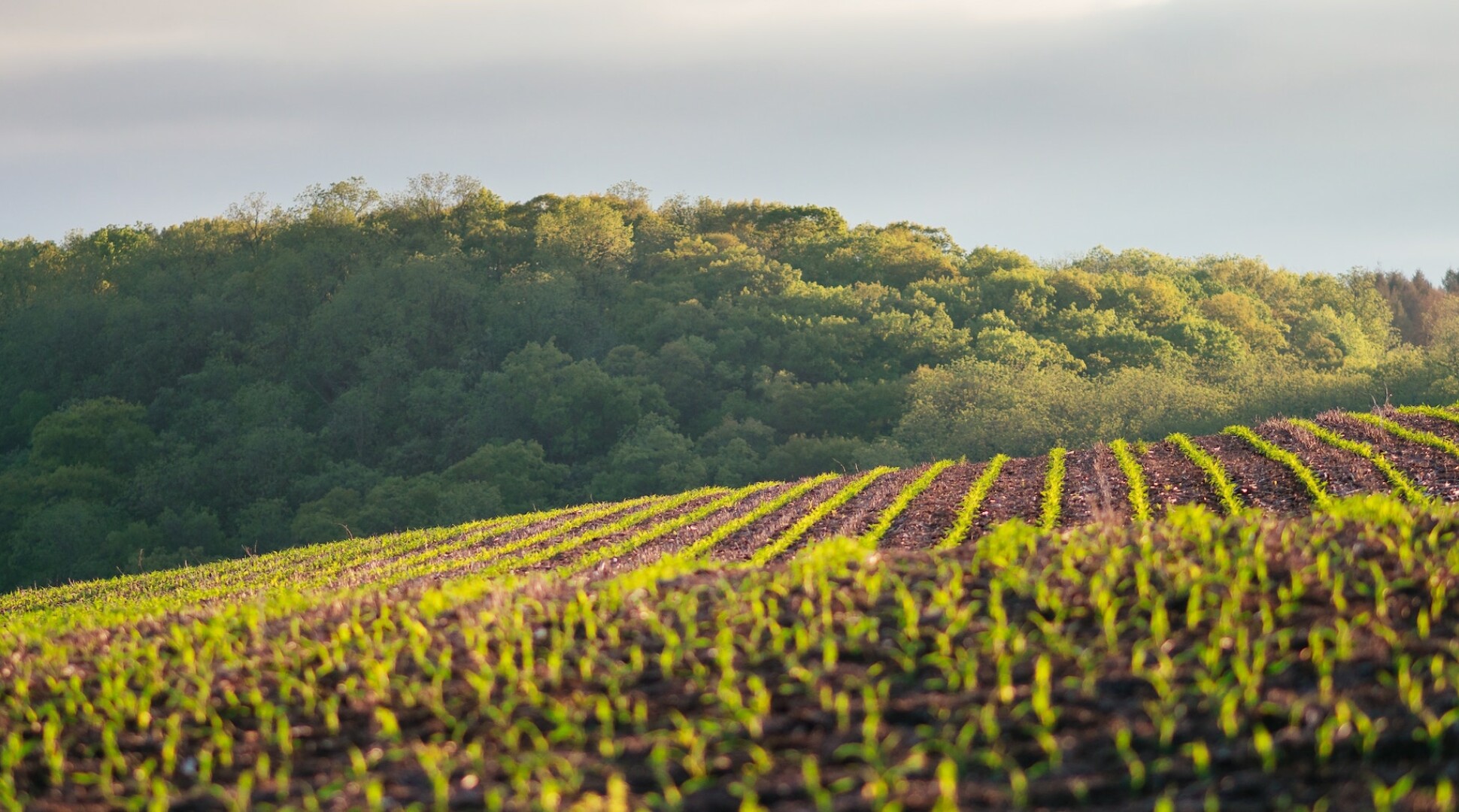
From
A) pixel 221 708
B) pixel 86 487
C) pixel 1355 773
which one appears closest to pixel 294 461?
pixel 86 487

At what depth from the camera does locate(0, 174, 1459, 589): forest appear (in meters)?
46.7

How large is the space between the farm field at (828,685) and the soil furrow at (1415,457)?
23.7ft

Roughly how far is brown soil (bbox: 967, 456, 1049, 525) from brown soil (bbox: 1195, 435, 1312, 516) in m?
Result: 2.94

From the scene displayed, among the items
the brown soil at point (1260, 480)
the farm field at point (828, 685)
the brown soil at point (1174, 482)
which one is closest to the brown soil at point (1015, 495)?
the brown soil at point (1174, 482)

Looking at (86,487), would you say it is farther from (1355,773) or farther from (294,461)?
(1355,773)

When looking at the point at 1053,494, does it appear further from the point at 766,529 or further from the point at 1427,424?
the point at 1427,424

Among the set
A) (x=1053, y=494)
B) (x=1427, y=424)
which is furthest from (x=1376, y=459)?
(x=1427, y=424)

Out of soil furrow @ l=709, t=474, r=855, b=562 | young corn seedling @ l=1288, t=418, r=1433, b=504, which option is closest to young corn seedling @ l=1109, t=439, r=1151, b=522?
young corn seedling @ l=1288, t=418, r=1433, b=504

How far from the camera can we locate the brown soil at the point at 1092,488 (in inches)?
659

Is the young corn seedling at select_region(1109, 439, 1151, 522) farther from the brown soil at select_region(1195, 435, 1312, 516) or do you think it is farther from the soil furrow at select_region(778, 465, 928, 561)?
the soil furrow at select_region(778, 465, 928, 561)

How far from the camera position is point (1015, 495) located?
1956 centimetres

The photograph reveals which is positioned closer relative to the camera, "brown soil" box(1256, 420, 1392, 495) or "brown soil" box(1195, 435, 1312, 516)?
"brown soil" box(1195, 435, 1312, 516)

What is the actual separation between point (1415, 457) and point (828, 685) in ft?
51.4

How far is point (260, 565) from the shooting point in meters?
22.0
